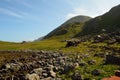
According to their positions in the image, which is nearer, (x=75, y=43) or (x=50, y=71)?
(x=50, y=71)

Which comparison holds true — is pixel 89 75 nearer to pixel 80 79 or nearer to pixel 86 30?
pixel 80 79

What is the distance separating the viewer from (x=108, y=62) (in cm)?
4103

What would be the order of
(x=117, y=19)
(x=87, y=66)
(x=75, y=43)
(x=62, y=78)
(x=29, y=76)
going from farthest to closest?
(x=117, y=19) → (x=75, y=43) → (x=87, y=66) → (x=62, y=78) → (x=29, y=76)

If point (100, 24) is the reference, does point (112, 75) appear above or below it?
below

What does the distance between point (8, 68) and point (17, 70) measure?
6.01 ft

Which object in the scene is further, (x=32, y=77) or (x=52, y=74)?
(x=52, y=74)

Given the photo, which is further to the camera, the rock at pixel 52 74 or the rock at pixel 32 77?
the rock at pixel 52 74

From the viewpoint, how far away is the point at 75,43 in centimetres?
9350

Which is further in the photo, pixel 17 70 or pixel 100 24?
pixel 100 24

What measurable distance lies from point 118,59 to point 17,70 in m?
14.8

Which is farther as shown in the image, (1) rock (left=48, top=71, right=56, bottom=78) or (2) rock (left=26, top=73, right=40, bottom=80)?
(1) rock (left=48, top=71, right=56, bottom=78)

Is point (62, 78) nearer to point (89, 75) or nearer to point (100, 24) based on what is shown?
point (89, 75)

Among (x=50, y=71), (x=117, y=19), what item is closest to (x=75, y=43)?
(x=50, y=71)

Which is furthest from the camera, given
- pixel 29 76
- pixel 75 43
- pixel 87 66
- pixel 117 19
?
pixel 117 19
